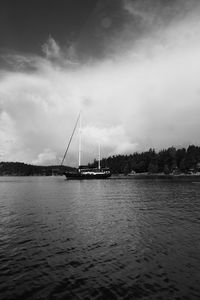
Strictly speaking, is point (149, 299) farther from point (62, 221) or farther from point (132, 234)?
point (62, 221)

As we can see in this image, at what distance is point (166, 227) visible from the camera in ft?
89.7

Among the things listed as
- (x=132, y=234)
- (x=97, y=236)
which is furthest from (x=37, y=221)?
(x=132, y=234)

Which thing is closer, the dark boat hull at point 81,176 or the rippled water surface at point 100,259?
the rippled water surface at point 100,259

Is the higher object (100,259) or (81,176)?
(81,176)

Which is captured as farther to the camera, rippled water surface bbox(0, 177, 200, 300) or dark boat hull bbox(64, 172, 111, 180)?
dark boat hull bbox(64, 172, 111, 180)

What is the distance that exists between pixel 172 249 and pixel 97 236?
7158 mm

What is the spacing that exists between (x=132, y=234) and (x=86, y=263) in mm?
8605

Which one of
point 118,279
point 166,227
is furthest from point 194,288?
point 166,227

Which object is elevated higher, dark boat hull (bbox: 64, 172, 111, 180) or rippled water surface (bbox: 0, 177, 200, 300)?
dark boat hull (bbox: 64, 172, 111, 180)

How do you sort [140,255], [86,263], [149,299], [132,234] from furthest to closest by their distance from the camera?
[132,234], [140,255], [86,263], [149,299]

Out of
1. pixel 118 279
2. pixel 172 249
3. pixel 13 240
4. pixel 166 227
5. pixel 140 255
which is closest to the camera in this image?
pixel 118 279

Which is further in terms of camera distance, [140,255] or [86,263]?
[140,255]

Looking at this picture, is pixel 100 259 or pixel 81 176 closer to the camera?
pixel 100 259

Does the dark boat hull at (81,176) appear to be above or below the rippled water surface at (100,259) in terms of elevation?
above
